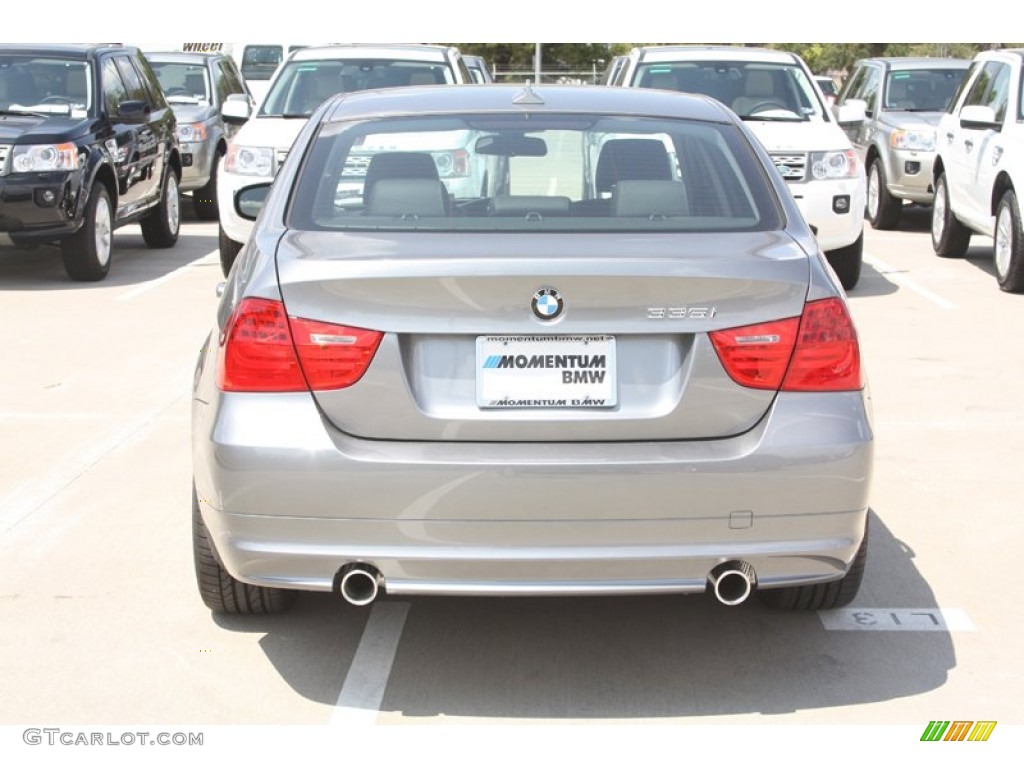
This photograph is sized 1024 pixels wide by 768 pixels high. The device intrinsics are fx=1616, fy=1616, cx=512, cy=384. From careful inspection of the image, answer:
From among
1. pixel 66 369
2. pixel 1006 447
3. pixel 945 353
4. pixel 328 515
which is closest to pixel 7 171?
pixel 66 369

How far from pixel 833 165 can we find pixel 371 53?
3948 mm

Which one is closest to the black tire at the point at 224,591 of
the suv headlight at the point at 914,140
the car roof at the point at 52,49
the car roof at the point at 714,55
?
the car roof at the point at 52,49

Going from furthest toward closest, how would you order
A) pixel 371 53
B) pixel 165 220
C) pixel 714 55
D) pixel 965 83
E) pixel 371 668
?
pixel 165 220 → pixel 965 83 → pixel 371 53 → pixel 714 55 → pixel 371 668

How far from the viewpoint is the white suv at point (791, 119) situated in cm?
1186

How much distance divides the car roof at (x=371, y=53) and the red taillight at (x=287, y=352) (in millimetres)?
9353

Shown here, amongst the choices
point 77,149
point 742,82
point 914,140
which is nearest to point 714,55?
point 742,82

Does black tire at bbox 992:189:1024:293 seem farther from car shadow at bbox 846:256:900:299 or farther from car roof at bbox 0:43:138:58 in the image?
car roof at bbox 0:43:138:58

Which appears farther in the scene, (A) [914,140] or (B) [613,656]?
(A) [914,140]

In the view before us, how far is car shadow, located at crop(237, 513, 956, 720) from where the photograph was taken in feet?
14.3

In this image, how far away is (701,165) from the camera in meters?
4.89

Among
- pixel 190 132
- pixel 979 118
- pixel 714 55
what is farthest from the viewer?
pixel 190 132

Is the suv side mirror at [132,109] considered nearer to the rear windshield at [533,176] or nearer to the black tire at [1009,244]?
the black tire at [1009,244]

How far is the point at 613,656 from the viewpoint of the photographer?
469cm

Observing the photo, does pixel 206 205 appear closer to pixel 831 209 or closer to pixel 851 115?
pixel 851 115
